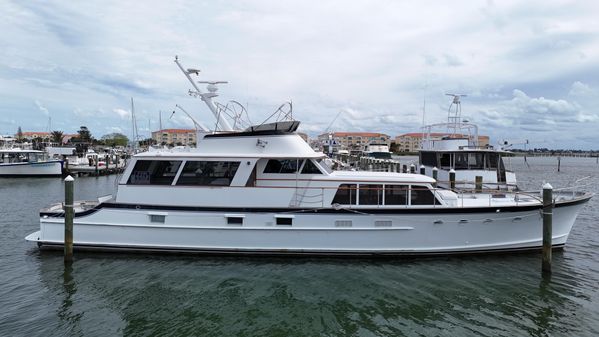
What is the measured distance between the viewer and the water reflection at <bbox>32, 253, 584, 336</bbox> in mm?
7277

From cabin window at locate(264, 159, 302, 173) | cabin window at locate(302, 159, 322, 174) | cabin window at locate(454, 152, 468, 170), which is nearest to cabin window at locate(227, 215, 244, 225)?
cabin window at locate(264, 159, 302, 173)

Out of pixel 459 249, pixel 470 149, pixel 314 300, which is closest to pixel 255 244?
pixel 314 300

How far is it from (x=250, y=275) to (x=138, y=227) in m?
3.58

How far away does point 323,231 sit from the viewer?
10.3 m

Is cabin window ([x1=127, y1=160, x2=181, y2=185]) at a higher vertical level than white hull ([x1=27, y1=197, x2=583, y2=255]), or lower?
higher

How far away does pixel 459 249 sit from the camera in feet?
Result: 34.2

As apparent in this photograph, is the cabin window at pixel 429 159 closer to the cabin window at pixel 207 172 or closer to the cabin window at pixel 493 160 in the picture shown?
the cabin window at pixel 493 160

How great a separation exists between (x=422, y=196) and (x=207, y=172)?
6.10 metres

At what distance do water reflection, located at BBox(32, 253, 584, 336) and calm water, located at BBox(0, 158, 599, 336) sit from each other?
24 mm

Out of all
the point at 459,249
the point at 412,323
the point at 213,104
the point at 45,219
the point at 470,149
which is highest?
the point at 213,104

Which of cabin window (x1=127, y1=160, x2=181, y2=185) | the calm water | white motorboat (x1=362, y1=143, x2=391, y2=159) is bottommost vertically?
the calm water

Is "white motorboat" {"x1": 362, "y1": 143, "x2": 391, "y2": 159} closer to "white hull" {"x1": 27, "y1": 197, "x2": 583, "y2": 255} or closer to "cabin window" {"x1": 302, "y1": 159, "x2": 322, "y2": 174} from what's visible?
"white hull" {"x1": 27, "y1": 197, "x2": 583, "y2": 255}

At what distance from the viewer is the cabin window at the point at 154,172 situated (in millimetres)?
10883

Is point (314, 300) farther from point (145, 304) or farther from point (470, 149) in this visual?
point (470, 149)
